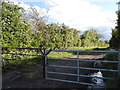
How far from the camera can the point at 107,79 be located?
293cm

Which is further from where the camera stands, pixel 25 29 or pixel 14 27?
pixel 25 29

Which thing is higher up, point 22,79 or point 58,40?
point 58,40

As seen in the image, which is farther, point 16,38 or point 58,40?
point 58,40

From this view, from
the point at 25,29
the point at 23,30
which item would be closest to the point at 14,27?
the point at 23,30

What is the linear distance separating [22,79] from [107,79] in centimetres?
258

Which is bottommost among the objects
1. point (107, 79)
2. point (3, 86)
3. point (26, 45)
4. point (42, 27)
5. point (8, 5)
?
point (3, 86)

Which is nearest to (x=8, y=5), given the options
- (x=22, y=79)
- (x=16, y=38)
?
(x=16, y=38)

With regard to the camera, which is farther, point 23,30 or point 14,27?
point 23,30

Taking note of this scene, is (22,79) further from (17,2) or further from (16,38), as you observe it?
(17,2)

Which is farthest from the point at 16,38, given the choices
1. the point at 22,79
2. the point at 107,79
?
the point at 107,79

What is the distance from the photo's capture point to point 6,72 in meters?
4.67

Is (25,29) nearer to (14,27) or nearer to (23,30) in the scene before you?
(23,30)

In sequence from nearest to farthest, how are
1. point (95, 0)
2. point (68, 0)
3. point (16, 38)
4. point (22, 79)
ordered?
1. point (22, 79)
2. point (95, 0)
3. point (68, 0)
4. point (16, 38)

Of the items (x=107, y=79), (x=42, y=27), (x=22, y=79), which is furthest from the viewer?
(x=42, y=27)
